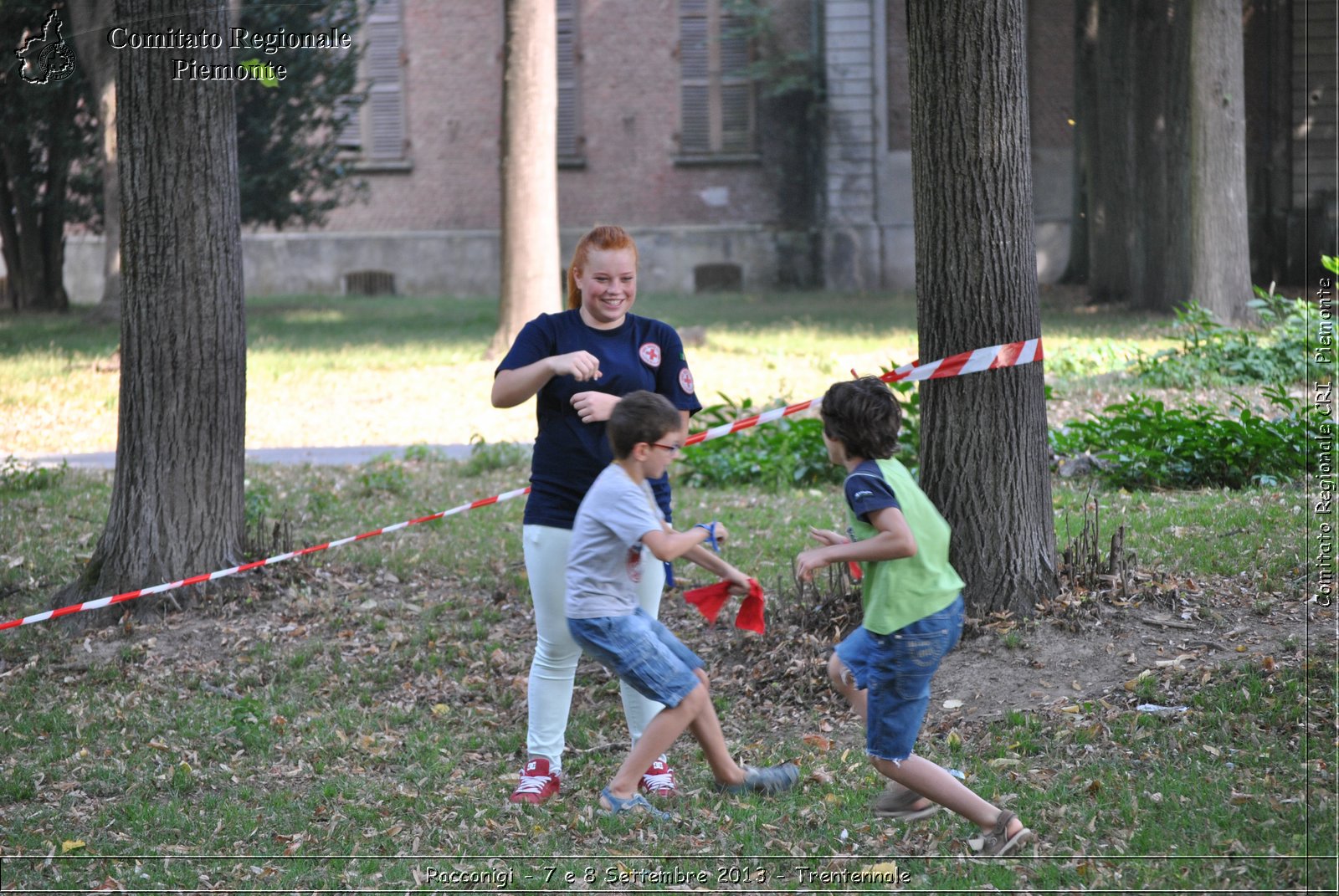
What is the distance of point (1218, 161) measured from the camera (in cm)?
1533

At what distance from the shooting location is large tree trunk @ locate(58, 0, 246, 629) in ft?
20.6

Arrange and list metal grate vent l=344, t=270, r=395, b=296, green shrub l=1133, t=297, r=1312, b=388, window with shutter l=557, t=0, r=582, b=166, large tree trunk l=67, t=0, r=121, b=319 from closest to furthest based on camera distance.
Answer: green shrub l=1133, t=297, r=1312, b=388, large tree trunk l=67, t=0, r=121, b=319, window with shutter l=557, t=0, r=582, b=166, metal grate vent l=344, t=270, r=395, b=296

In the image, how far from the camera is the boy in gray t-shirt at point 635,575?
3.98 meters

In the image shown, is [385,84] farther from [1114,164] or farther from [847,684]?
[847,684]

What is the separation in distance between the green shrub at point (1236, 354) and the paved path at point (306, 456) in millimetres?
6155

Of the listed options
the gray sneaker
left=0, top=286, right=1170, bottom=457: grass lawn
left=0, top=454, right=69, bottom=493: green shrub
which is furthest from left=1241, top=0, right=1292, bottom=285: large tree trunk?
the gray sneaker

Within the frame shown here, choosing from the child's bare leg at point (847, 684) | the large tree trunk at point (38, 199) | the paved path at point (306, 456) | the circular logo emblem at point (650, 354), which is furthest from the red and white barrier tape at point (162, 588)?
the large tree trunk at point (38, 199)

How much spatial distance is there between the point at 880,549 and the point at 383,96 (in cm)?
2503

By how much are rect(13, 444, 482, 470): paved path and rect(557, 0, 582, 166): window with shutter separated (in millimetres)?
16536

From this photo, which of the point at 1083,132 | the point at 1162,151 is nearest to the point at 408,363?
the point at 1162,151

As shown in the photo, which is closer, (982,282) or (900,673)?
(900,673)

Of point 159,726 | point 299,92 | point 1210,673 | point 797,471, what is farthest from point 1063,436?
point 299,92

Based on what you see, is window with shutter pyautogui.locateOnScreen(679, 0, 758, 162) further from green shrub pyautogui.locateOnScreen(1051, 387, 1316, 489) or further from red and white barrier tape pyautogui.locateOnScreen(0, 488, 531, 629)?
red and white barrier tape pyautogui.locateOnScreen(0, 488, 531, 629)

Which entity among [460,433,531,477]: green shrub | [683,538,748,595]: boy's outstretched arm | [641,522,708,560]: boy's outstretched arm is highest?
[641,522,708,560]: boy's outstretched arm
